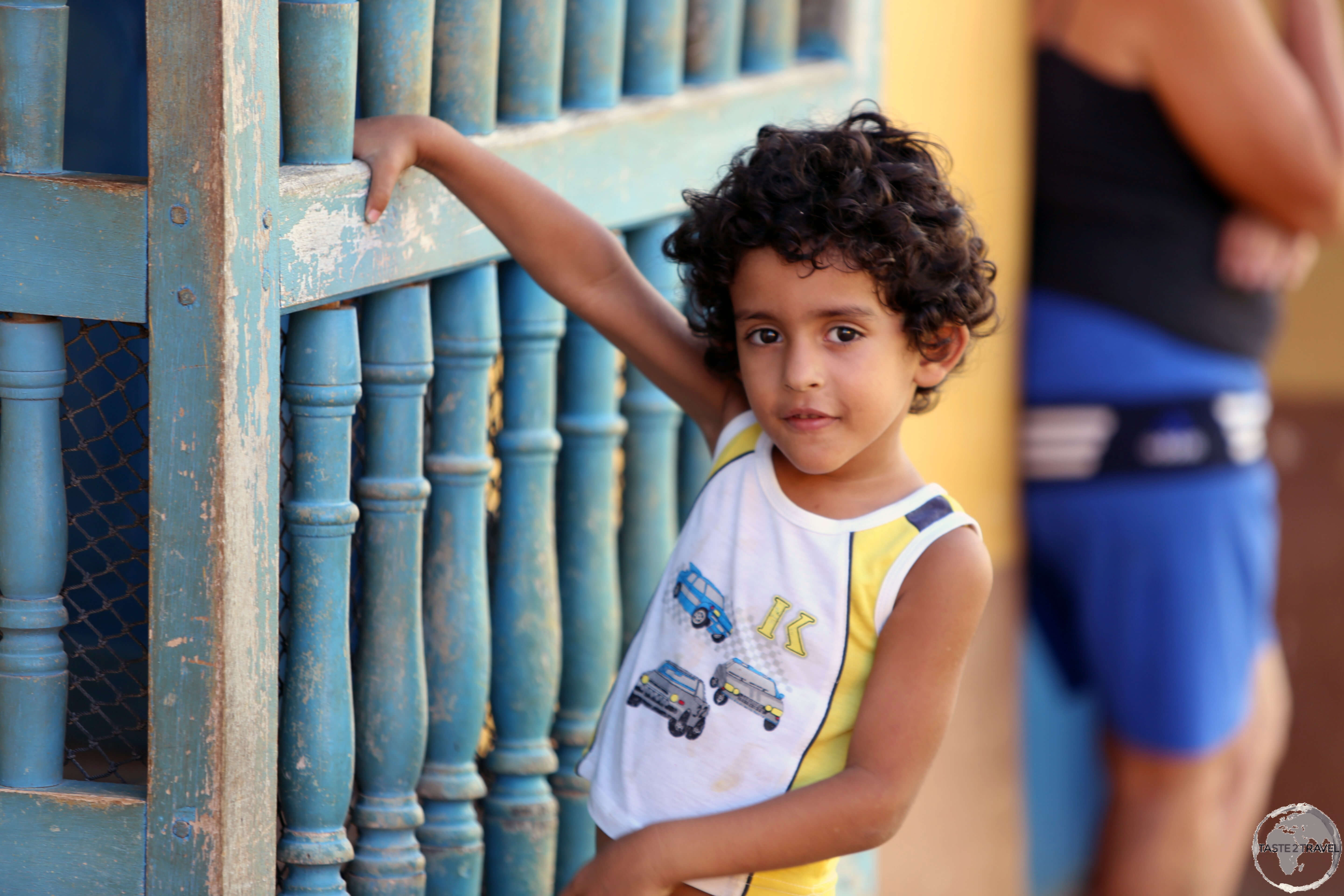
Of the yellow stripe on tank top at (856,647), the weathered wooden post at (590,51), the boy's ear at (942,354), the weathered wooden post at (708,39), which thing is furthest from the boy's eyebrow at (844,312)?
the weathered wooden post at (708,39)

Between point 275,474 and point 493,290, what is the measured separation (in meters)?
0.46

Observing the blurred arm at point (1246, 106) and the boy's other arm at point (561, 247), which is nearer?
the boy's other arm at point (561, 247)

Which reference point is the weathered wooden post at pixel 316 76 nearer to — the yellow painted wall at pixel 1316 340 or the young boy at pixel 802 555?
the young boy at pixel 802 555

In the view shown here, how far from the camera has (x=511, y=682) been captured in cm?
192

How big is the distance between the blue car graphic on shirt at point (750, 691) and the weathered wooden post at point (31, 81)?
807 mm

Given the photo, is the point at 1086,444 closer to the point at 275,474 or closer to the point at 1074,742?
the point at 1074,742

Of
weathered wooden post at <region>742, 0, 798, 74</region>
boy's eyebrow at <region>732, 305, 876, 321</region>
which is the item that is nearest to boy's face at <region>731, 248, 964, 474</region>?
boy's eyebrow at <region>732, 305, 876, 321</region>

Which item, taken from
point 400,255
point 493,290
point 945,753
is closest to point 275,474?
point 400,255

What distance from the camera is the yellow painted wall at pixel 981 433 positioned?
122 inches

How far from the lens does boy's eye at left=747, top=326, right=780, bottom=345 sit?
149 centimetres

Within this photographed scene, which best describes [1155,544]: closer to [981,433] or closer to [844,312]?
[981,433]

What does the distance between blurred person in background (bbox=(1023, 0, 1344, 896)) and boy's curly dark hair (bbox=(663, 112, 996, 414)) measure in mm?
2100

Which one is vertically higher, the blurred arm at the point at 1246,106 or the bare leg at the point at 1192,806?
the blurred arm at the point at 1246,106

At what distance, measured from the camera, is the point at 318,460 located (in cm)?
154
